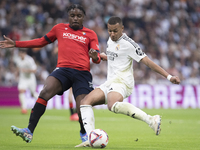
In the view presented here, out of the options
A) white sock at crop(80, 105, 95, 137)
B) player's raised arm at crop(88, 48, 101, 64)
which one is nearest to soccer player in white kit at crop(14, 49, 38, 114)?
player's raised arm at crop(88, 48, 101, 64)

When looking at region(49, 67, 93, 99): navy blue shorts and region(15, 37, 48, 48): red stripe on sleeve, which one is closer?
region(49, 67, 93, 99): navy blue shorts

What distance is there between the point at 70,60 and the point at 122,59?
0.98 metres

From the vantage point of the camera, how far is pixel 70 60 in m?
6.43

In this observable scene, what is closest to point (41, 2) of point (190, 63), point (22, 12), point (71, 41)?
point (22, 12)

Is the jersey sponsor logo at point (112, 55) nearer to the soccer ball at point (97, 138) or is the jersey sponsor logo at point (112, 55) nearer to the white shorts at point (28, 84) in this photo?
the soccer ball at point (97, 138)

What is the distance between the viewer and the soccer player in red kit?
6.21 metres

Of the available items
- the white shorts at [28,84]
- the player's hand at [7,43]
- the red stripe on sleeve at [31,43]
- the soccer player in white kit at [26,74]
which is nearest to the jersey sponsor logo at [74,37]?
the red stripe on sleeve at [31,43]

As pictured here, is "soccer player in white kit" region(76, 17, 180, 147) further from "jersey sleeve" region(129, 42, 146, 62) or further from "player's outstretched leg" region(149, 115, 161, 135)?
"player's outstretched leg" region(149, 115, 161, 135)

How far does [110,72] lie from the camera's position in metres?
6.25

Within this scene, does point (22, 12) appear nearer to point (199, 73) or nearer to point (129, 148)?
point (199, 73)

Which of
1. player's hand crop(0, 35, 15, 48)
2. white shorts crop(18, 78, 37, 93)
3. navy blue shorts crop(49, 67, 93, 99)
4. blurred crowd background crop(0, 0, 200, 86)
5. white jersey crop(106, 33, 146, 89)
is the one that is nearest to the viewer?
white jersey crop(106, 33, 146, 89)

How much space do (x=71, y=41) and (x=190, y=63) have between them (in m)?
16.8

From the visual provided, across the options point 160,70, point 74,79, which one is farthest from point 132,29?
point 160,70

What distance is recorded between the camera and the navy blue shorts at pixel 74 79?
6.29 metres
